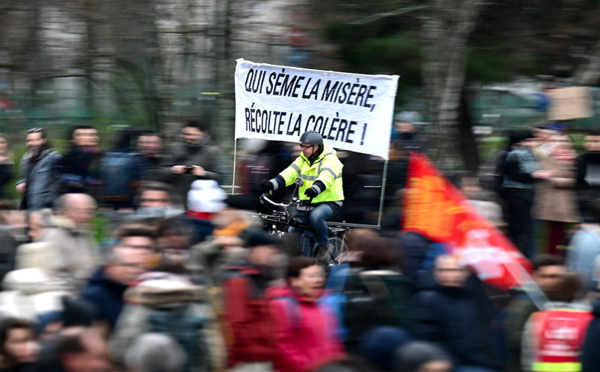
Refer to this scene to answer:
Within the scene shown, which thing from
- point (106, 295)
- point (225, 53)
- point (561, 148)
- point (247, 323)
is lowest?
point (247, 323)

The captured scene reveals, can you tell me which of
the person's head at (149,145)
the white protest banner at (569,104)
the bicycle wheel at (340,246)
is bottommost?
the bicycle wheel at (340,246)

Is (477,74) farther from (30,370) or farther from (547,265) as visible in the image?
(30,370)

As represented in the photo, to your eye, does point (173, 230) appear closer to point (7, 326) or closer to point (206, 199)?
point (206, 199)

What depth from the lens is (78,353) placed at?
14.3 feet

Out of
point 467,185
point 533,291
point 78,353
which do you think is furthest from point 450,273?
point 467,185

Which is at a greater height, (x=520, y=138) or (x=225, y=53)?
(x=225, y=53)

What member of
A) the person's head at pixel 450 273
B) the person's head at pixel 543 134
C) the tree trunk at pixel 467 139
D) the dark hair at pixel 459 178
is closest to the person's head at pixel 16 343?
the person's head at pixel 450 273

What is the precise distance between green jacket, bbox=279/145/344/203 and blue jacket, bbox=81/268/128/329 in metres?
4.65

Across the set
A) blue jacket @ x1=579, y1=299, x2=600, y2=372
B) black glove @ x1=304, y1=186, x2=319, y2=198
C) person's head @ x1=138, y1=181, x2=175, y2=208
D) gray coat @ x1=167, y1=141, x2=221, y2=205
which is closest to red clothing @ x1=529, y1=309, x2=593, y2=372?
blue jacket @ x1=579, y1=299, x2=600, y2=372

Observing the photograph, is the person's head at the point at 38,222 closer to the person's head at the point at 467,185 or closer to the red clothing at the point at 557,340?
the person's head at the point at 467,185

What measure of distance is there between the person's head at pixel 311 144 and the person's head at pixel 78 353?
18.9ft

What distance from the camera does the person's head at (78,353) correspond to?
4355 millimetres

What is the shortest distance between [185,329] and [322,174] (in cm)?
525

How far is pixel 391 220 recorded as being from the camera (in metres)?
8.30
